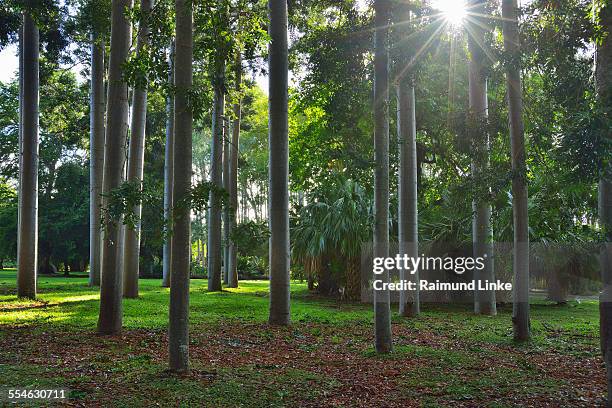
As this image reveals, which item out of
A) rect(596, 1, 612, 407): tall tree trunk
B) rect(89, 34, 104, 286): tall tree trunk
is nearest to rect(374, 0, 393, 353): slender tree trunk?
rect(596, 1, 612, 407): tall tree trunk

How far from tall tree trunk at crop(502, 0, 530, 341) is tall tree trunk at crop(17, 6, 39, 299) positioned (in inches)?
472

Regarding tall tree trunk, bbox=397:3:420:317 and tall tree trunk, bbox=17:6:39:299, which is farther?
tall tree trunk, bbox=17:6:39:299

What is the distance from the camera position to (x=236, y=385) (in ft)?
20.7

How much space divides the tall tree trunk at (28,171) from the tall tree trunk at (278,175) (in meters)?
7.20

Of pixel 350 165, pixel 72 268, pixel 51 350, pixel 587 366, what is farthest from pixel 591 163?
pixel 72 268

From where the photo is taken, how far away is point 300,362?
26.0 ft

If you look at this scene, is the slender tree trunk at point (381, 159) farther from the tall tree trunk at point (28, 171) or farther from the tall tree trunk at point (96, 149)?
the tall tree trunk at point (96, 149)

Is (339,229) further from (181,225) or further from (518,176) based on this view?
(181,225)

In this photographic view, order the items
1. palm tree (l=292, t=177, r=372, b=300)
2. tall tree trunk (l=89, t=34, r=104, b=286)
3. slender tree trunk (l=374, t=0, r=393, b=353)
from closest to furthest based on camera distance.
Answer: slender tree trunk (l=374, t=0, r=393, b=353)
palm tree (l=292, t=177, r=372, b=300)
tall tree trunk (l=89, t=34, r=104, b=286)

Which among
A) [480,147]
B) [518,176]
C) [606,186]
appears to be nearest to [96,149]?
[480,147]

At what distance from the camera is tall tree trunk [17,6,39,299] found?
14.4 meters

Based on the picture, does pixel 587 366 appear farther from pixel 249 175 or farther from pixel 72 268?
pixel 72 268

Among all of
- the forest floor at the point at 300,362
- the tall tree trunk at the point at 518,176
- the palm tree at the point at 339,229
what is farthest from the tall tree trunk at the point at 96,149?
the tall tree trunk at the point at 518,176

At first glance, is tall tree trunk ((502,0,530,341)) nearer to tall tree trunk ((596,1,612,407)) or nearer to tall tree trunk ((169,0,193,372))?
tall tree trunk ((596,1,612,407))
